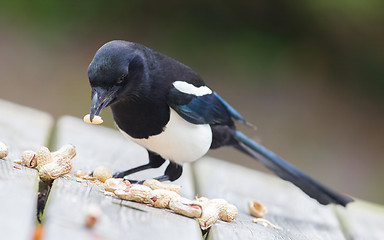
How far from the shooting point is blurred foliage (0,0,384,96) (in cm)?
585

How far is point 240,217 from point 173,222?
486 mm

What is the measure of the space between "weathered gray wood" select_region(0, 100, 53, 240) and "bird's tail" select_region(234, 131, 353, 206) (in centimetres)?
87

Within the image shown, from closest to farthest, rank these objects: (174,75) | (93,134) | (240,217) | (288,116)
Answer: (240,217) < (174,75) < (93,134) < (288,116)

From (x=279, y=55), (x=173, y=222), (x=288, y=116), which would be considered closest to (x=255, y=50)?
(x=279, y=55)

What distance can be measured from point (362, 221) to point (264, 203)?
418mm

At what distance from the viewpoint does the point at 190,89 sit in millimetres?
2400

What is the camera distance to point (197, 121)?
239cm

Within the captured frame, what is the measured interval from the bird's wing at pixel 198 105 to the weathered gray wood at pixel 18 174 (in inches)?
21.8

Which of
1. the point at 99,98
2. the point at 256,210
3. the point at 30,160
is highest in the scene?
the point at 99,98

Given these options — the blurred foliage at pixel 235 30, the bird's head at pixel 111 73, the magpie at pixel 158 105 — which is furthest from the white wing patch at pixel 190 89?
the blurred foliage at pixel 235 30

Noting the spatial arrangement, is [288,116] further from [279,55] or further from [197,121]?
[197,121]

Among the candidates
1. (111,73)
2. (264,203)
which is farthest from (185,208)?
(264,203)

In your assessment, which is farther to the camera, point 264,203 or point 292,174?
point 292,174

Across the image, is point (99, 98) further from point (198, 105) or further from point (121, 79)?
point (198, 105)
